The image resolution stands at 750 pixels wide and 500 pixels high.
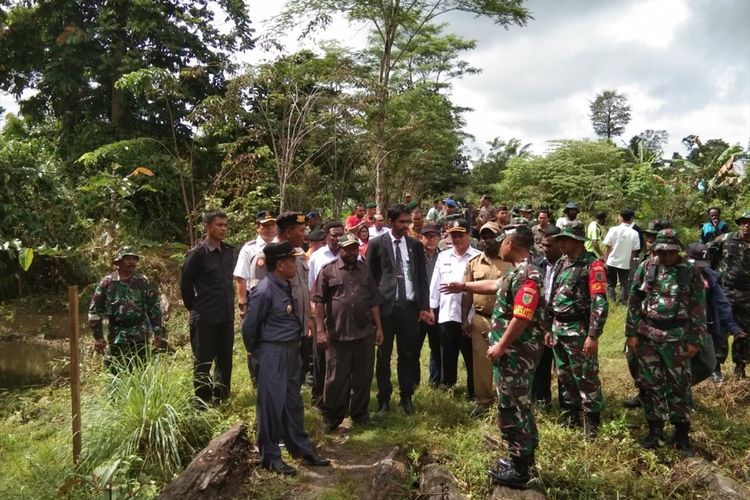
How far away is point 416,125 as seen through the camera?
17.5 meters

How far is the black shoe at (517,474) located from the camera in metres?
3.63

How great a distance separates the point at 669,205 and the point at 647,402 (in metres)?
11.7

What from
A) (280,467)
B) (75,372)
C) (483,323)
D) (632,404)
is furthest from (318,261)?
(632,404)

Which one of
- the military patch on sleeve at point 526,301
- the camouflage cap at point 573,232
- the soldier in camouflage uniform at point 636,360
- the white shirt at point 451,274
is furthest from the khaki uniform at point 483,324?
the military patch on sleeve at point 526,301

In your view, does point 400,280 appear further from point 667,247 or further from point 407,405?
point 667,247

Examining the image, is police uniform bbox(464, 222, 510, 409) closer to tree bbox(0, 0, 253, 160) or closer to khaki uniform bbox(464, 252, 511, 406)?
khaki uniform bbox(464, 252, 511, 406)

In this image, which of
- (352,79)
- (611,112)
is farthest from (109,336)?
(611,112)

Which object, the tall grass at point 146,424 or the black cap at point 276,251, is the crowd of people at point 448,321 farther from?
the tall grass at point 146,424

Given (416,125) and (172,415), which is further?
(416,125)

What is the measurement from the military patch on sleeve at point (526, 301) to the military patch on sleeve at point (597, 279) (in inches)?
42.8

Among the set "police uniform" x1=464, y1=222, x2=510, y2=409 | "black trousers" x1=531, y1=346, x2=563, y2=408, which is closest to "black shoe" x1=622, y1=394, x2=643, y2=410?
"black trousers" x1=531, y1=346, x2=563, y2=408

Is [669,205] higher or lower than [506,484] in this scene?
higher

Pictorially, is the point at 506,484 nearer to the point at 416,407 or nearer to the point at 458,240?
the point at 416,407

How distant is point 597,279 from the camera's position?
4316mm
